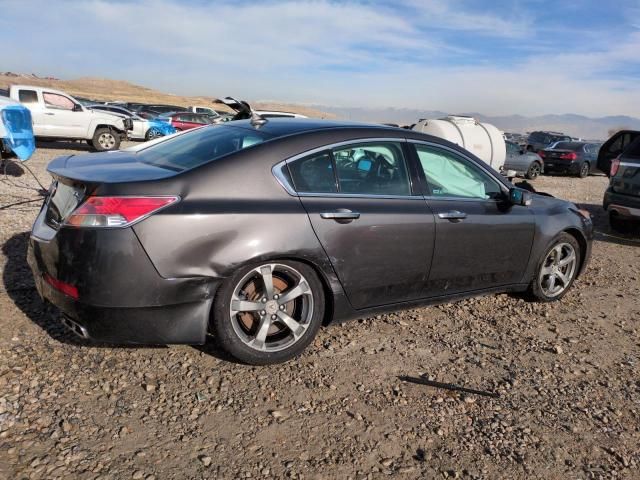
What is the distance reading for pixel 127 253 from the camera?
2.81 metres

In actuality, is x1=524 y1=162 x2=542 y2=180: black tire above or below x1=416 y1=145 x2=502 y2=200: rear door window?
below

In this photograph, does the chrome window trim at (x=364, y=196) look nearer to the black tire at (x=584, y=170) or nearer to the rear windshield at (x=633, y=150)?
the rear windshield at (x=633, y=150)

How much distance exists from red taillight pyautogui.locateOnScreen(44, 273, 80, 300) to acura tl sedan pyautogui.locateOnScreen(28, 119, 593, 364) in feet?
0.03

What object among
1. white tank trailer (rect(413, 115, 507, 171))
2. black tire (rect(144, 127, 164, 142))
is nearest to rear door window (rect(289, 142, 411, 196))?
white tank trailer (rect(413, 115, 507, 171))

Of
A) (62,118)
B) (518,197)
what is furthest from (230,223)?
(62,118)

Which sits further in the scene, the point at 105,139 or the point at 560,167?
the point at 560,167

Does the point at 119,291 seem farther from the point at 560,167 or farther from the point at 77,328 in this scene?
the point at 560,167

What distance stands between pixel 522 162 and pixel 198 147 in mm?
17472

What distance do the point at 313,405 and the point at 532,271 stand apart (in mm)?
2517

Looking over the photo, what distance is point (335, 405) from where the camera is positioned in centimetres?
301

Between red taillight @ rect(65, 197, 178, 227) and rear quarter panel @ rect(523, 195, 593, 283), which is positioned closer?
red taillight @ rect(65, 197, 178, 227)

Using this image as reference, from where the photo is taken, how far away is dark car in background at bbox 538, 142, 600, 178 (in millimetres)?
20359

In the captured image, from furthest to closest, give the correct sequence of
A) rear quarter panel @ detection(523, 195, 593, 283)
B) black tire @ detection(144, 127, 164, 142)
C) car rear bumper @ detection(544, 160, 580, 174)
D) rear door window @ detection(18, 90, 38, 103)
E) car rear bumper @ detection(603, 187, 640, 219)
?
black tire @ detection(144, 127, 164, 142), car rear bumper @ detection(544, 160, 580, 174), rear door window @ detection(18, 90, 38, 103), car rear bumper @ detection(603, 187, 640, 219), rear quarter panel @ detection(523, 195, 593, 283)

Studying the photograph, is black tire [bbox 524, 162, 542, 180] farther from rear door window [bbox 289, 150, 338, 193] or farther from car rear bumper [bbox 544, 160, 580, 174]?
rear door window [bbox 289, 150, 338, 193]
